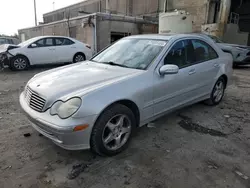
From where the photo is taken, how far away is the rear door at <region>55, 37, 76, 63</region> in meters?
9.45

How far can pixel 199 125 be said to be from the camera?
3699 mm

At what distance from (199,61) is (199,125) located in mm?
1172

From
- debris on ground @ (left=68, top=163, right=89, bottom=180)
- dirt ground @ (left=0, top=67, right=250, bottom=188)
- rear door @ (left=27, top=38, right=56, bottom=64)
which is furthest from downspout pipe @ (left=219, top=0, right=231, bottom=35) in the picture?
debris on ground @ (left=68, top=163, right=89, bottom=180)

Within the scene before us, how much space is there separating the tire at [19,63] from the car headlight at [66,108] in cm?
736

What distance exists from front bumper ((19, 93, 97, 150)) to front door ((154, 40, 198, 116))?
1.17m

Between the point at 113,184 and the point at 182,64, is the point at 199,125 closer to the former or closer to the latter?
the point at 182,64

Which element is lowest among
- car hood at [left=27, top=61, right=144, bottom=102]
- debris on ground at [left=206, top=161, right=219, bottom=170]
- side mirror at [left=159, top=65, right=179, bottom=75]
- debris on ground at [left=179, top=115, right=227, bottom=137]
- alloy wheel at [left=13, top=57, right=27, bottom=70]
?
debris on ground at [left=206, top=161, right=219, bottom=170]

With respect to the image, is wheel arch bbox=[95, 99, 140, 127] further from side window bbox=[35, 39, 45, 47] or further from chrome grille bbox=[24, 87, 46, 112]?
side window bbox=[35, 39, 45, 47]

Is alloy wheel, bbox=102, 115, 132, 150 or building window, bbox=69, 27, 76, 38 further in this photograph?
building window, bbox=69, 27, 76, 38

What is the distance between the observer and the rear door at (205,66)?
12.5 ft

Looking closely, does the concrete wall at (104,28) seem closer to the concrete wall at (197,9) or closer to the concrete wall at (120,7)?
the concrete wall at (197,9)

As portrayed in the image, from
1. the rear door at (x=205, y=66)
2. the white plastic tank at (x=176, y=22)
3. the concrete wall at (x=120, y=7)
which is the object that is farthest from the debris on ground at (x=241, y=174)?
the concrete wall at (x=120, y=7)

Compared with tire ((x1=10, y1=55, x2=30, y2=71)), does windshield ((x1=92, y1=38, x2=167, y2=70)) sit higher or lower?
higher

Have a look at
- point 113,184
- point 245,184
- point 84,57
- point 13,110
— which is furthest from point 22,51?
point 245,184
